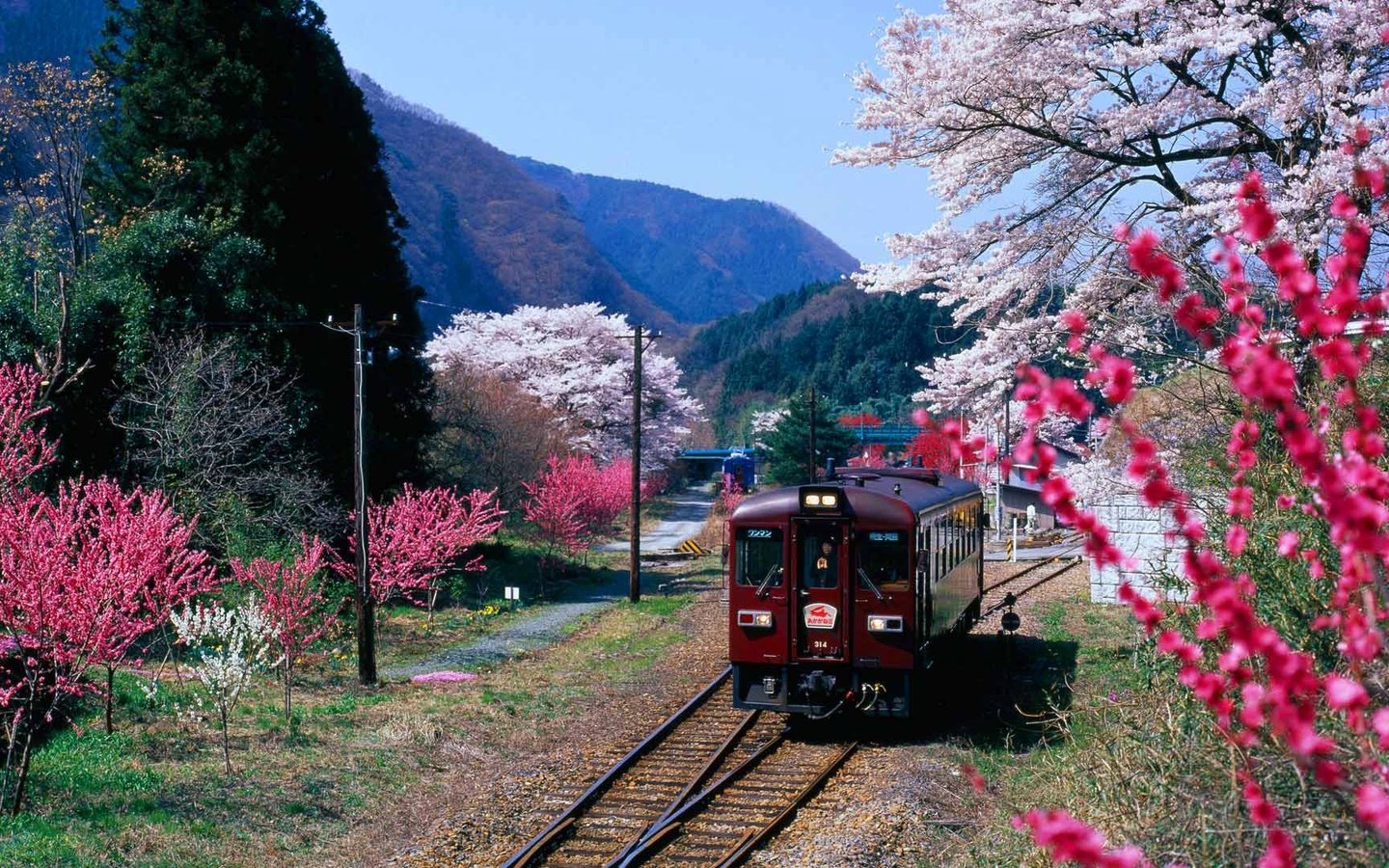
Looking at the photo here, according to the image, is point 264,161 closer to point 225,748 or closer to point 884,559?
point 225,748

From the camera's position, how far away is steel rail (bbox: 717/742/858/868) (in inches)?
361

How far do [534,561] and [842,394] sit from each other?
70.2m

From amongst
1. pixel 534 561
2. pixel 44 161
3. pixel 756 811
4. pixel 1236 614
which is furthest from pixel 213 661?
pixel 44 161

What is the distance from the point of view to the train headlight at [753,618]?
12602 millimetres

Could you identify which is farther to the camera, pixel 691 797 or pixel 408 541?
pixel 408 541

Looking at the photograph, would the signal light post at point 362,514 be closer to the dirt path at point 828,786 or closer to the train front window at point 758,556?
the dirt path at point 828,786

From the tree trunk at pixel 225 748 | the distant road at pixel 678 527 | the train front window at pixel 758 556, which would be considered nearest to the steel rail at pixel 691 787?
the train front window at pixel 758 556

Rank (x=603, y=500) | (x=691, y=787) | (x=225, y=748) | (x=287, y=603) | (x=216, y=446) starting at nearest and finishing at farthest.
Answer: (x=691, y=787) < (x=225, y=748) < (x=287, y=603) < (x=216, y=446) < (x=603, y=500)

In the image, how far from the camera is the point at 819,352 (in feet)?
356

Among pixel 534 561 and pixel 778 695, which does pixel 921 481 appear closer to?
pixel 778 695

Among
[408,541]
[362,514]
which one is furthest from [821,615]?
[408,541]

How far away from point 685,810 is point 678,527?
46991mm

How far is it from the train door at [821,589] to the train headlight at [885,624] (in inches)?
11.2

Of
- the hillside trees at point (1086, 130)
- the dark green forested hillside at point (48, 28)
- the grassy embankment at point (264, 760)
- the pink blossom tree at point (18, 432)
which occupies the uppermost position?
the dark green forested hillside at point (48, 28)
